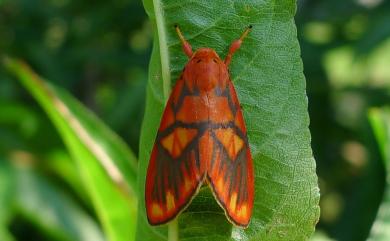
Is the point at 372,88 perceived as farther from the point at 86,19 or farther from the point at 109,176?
the point at 109,176

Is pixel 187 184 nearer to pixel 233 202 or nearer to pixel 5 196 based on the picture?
pixel 233 202

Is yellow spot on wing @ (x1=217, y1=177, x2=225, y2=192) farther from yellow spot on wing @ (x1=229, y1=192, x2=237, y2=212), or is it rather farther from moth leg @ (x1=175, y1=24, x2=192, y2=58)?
moth leg @ (x1=175, y1=24, x2=192, y2=58)

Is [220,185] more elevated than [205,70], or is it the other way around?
[205,70]

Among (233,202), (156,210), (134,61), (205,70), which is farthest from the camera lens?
(134,61)

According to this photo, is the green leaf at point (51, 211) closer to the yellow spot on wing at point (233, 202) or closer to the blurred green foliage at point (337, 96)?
the yellow spot on wing at point (233, 202)

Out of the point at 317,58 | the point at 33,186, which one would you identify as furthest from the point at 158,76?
the point at 317,58

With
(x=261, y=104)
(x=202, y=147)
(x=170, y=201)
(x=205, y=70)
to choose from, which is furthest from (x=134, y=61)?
(x=261, y=104)
